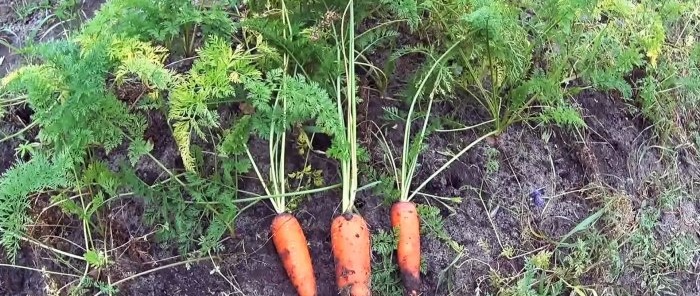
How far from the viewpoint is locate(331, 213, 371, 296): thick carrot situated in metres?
2.22

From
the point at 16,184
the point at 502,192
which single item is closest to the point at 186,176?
the point at 16,184

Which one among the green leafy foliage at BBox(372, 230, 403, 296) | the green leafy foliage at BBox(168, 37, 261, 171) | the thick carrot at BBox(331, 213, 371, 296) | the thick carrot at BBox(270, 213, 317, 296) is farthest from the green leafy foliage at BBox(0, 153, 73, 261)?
the green leafy foliage at BBox(372, 230, 403, 296)

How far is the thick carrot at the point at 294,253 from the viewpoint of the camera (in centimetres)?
221

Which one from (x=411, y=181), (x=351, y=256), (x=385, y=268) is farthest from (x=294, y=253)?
(x=411, y=181)

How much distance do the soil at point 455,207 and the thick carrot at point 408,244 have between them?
88 mm

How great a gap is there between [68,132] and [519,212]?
1.63m

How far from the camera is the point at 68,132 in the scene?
7.09ft

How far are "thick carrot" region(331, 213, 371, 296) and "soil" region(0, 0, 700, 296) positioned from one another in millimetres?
94

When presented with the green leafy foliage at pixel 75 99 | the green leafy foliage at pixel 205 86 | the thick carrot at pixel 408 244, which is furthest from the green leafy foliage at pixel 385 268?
the green leafy foliage at pixel 75 99

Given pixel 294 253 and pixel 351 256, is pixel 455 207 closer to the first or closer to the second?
pixel 351 256

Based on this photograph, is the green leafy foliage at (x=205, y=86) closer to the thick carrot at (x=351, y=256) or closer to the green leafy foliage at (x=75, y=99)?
the green leafy foliage at (x=75, y=99)

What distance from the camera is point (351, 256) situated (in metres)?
2.23

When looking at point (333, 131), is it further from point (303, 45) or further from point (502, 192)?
point (502, 192)

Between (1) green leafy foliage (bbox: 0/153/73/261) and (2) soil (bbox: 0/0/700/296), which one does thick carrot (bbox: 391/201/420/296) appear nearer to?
(2) soil (bbox: 0/0/700/296)
